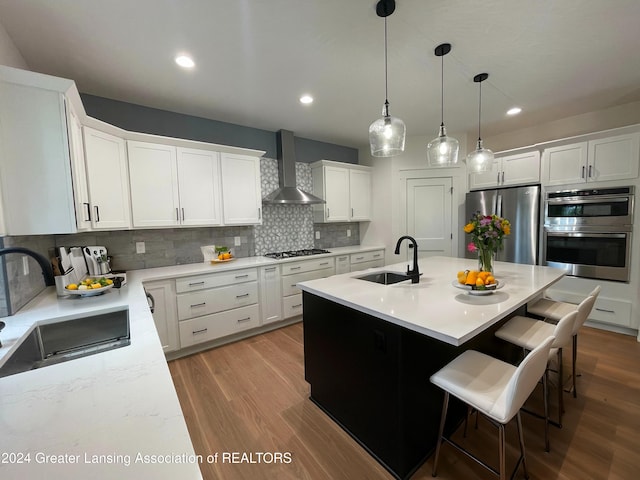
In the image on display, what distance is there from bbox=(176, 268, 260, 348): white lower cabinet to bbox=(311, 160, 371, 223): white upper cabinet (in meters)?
1.62

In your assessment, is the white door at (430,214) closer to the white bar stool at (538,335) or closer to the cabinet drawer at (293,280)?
the cabinet drawer at (293,280)

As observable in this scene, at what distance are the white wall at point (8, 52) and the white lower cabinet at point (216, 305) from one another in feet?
6.24

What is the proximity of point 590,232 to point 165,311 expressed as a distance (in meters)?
4.68

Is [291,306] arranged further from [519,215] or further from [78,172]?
[519,215]

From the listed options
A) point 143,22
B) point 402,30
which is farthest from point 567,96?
point 143,22

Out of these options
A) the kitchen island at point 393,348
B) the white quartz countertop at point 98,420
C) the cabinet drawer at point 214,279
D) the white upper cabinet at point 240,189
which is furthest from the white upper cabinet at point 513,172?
the white quartz countertop at point 98,420

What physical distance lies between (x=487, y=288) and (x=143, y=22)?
8.93 ft

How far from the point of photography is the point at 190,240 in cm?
322

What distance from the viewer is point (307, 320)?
201 centimetres

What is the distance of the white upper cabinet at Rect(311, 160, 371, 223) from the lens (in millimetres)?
4109

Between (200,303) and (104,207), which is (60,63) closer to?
(104,207)

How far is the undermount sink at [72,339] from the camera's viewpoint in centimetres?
128

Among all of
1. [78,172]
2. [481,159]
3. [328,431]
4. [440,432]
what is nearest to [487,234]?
[481,159]

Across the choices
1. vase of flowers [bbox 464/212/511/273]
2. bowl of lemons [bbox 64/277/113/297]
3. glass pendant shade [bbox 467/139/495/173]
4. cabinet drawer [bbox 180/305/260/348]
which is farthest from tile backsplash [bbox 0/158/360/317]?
vase of flowers [bbox 464/212/511/273]
